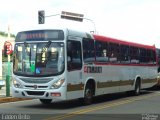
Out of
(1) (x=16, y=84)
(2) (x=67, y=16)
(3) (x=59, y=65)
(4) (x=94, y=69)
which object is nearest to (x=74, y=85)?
(3) (x=59, y=65)

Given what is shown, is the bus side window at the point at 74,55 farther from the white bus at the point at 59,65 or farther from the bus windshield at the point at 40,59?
the bus windshield at the point at 40,59

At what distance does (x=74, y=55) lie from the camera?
1677cm

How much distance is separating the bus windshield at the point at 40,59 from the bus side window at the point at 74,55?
0.38m

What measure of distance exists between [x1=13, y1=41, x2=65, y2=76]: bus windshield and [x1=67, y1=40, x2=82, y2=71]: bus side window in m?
0.38

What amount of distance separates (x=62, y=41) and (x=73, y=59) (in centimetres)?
90

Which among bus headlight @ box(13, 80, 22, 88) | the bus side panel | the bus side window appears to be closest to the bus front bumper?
bus headlight @ box(13, 80, 22, 88)

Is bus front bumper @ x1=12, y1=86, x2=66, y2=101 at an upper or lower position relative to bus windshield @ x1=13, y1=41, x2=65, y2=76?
lower

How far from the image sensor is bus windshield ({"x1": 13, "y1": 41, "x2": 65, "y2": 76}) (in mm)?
15992

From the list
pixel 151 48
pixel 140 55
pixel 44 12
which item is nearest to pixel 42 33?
pixel 140 55

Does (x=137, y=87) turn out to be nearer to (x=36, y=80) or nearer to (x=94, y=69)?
(x=94, y=69)

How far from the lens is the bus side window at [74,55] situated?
16.3 meters

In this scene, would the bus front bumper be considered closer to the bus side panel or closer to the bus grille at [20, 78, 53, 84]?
the bus grille at [20, 78, 53, 84]

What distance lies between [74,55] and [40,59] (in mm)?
1383

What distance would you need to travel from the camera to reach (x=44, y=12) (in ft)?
108
